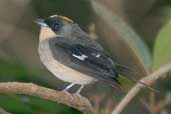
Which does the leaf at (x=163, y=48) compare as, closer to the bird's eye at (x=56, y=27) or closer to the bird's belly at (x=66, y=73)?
the bird's belly at (x=66, y=73)

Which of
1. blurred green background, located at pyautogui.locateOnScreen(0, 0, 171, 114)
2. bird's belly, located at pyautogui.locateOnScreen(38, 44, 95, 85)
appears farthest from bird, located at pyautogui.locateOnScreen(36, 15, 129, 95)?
blurred green background, located at pyautogui.locateOnScreen(0, 0, 171, 114)

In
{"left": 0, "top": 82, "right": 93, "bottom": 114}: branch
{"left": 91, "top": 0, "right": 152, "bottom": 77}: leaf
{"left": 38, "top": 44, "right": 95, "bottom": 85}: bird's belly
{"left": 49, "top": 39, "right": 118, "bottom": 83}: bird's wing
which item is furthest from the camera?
{"left": 91, "top": 0, "right": 152, "bottom": 77}: leaf

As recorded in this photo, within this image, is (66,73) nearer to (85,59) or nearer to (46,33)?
(85,59)

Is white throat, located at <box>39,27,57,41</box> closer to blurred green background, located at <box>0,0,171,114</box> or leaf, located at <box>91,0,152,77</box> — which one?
blurred green background, located at <box>0,0,171,114</box>

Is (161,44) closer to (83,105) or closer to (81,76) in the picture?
(81,76)

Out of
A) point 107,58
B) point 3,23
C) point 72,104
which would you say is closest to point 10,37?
point 3,23

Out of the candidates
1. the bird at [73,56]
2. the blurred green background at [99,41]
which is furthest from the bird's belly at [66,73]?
the blurred green background at [99,41]

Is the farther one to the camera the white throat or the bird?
the white throat
